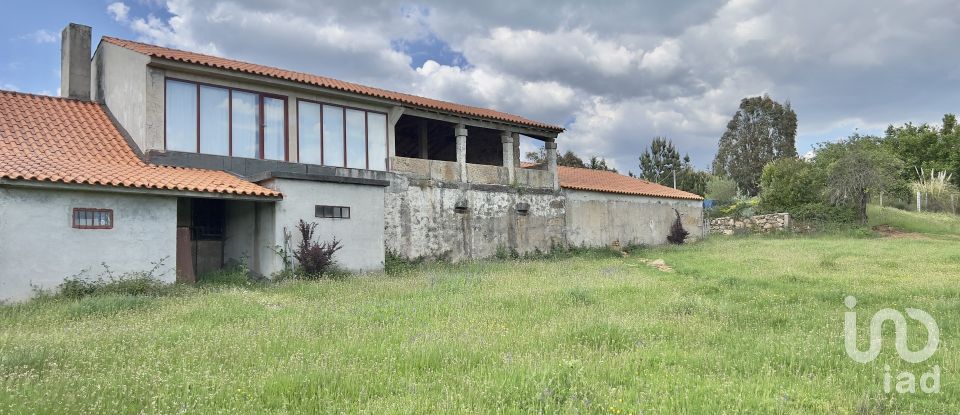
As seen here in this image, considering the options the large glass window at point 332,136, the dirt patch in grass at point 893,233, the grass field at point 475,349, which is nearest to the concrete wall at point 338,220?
the large glass window at point 332,136

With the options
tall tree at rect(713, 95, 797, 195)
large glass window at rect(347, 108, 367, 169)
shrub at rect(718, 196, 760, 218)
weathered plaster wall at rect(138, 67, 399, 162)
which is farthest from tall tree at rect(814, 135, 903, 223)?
large glass window at rect(347, 108, 367, 169)

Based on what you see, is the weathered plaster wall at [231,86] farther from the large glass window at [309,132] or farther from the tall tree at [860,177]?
the tall tree at [860,177]

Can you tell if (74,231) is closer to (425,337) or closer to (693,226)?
(425,337)

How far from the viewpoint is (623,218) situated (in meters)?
25.3

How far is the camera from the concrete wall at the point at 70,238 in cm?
1078

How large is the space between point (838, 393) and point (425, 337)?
433cm

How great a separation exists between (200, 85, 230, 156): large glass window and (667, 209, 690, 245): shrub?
65.4 feet

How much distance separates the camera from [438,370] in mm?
5898

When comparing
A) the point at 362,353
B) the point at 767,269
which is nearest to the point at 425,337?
the point at 362,353

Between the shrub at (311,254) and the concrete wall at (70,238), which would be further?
the shrub at (311,254)

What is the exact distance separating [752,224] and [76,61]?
3157 cm

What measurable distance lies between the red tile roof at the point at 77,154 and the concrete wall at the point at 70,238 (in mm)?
459

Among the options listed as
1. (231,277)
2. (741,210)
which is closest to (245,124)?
(231,277)

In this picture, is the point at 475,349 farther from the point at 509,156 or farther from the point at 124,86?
the point at 509,156
